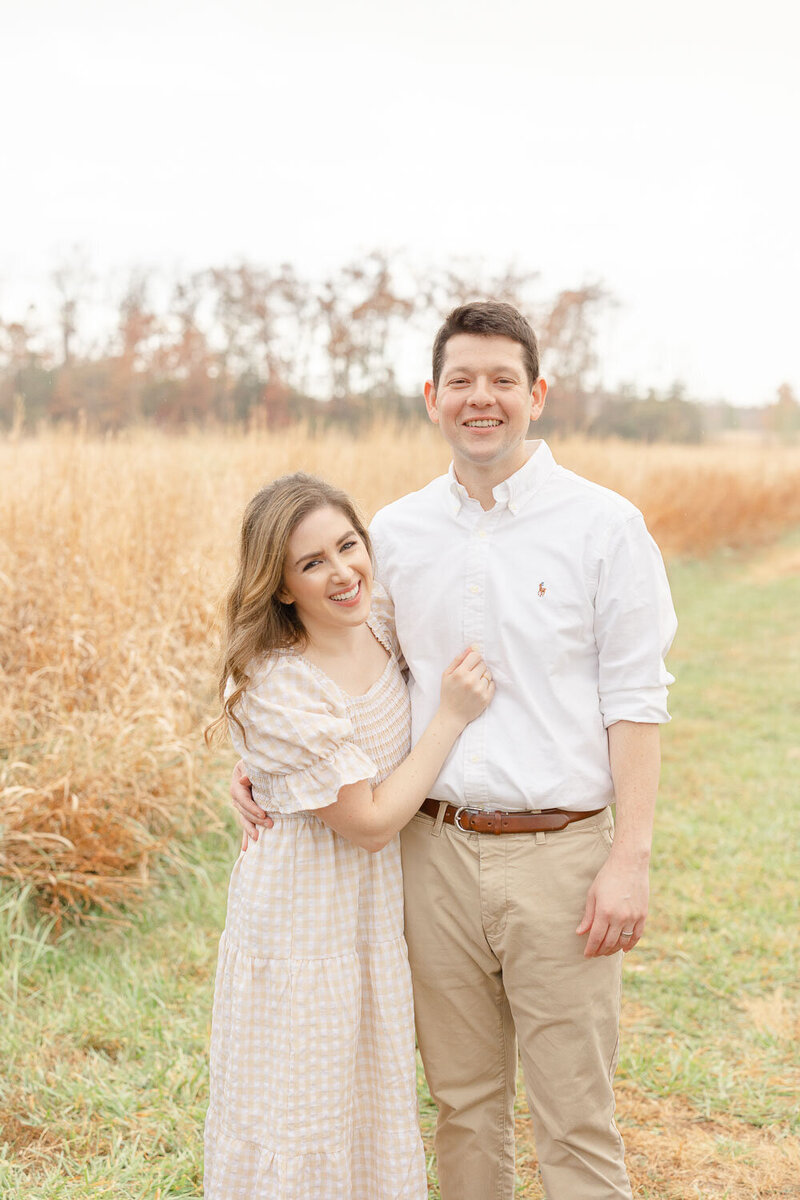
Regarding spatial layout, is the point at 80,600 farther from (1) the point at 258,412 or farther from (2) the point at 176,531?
(1) the point at 258,412

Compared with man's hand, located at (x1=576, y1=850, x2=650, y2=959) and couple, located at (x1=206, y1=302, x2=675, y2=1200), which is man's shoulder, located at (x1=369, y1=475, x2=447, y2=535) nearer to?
couple, located at (x1=206, y1=302, x2=675, y2=1200)

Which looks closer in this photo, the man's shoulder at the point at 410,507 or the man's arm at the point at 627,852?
the man's arm at the point at 627,852

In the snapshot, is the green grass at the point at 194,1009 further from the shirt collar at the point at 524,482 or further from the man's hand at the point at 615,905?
the shirt collar at the point at 524,482

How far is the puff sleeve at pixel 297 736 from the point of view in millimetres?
1903

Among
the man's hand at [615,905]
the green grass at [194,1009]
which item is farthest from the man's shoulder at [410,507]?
the green grass at [194,1009]

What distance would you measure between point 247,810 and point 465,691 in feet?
1.61

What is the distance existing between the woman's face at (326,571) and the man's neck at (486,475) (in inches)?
9.8

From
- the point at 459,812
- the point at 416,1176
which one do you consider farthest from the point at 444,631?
the point at 416,1176

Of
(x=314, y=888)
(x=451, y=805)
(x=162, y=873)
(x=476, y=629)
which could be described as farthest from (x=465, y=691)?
(x=162, y=873)

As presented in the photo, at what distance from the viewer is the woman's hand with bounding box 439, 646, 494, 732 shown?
199 cm

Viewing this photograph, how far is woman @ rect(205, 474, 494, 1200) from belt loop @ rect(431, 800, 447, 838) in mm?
86

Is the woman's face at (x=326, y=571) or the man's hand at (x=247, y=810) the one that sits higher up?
the woman's face at (x=326, y=571)

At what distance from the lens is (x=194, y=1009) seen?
327cm

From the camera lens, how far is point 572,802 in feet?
6.54
